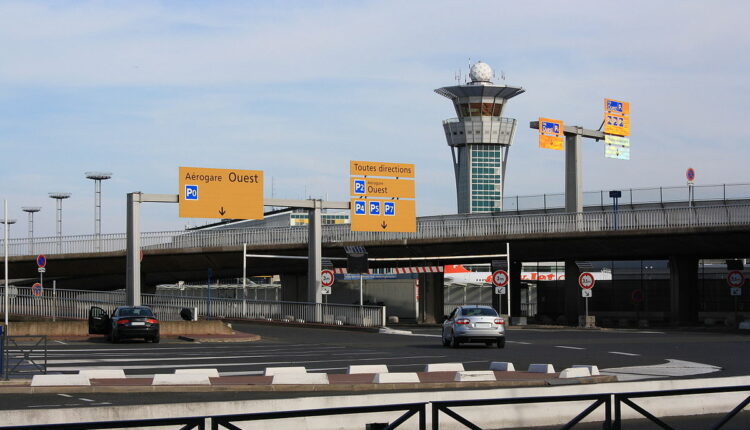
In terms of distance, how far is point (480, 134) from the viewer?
183875 millimetres

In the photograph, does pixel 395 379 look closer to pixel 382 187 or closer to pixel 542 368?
pixel 542 368

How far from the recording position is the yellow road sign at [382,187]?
49844mm

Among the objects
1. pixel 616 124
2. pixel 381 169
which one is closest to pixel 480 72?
pixel 616 124

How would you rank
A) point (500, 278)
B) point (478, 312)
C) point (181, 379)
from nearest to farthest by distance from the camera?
point (181, 379), point (478, 312), point (500, 278)

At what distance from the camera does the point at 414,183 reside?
51.6 metres

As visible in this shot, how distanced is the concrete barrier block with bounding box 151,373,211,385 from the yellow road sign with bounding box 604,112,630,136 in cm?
4251

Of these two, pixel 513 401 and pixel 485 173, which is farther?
pixel 485 173

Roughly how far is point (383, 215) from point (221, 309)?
9388 millimetres

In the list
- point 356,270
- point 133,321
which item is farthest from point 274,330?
point 133,321

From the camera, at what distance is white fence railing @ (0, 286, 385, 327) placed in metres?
44.8

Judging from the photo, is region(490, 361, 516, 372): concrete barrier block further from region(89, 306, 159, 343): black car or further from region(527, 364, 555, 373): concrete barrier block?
region(89, 306, 159, 343): black car

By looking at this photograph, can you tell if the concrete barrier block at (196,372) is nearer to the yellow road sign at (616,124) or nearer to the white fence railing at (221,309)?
the white fence railing at (221,309)

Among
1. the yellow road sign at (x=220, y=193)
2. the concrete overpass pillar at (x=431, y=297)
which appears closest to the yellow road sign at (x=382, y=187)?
the yellow road sign at (x=220, y=193)

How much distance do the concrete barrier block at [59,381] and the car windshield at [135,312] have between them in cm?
1680
